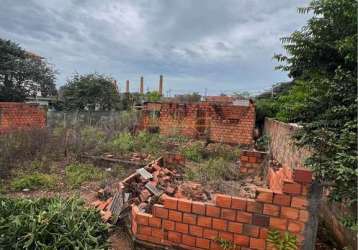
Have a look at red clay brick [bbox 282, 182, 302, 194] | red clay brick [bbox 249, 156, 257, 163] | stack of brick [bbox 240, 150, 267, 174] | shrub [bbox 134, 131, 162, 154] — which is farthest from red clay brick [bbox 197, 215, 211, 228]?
shrub [bbox 134, 131, 162, 154]

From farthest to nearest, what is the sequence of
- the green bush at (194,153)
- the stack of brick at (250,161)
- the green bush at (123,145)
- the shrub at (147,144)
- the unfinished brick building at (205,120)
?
the unfinished brick building at (205,120) → the shrub at (147,144) → the green bush at (123,145) → the green bush at (194,153) → the stack of brick at (250,161)

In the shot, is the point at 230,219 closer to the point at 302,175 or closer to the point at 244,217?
the point at 244,217

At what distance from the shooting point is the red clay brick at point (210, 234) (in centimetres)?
236

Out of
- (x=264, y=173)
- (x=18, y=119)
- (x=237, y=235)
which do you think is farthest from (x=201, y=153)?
(x=18, y=119)

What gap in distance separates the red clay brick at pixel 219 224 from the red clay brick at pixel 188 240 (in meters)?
0.26

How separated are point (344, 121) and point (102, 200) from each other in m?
3.53

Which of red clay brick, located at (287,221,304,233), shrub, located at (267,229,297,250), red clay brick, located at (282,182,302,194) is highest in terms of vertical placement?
red clay brick, located at (282,182,302,194)

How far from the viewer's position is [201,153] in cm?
725

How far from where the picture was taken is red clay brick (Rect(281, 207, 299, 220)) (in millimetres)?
2113

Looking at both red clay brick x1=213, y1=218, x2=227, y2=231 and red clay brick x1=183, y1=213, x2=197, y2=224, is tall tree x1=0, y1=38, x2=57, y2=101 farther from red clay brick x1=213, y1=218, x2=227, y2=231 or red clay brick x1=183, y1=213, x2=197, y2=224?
red clay brick x1=213, y1=218, x2=227, y2=231

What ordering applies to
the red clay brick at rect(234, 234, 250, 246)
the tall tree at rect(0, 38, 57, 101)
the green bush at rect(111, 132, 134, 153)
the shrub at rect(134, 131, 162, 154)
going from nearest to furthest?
the red clay brick at rect(234, 234, 250, 246) < the green bush at rect(111, 132, 134, 153) < the shrub at rect(134, 131, 162, 154) < the tall tree at rect(0, 38, 57, 101)

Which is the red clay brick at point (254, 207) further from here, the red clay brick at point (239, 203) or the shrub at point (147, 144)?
the shrub at point (147, 144)

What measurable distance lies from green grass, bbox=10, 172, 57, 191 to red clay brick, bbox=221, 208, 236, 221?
12.1ft

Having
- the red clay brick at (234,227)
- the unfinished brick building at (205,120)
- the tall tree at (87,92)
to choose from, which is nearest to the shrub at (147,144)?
the unfinished brick building at (205,120)
